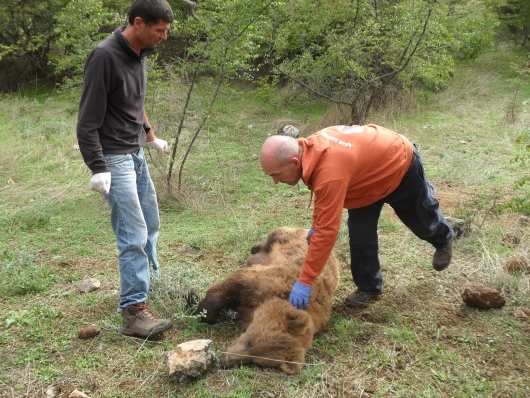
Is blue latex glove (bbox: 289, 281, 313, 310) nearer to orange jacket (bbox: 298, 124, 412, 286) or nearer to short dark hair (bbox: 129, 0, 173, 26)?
orange jacket (bbox: 298, 124, 412, 286)

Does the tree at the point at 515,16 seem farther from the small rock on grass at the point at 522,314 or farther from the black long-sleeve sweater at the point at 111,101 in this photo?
the black long-sleeve sweater at the point at 111,101

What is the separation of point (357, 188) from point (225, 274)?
5.97ft

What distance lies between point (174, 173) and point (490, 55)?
14236 mm

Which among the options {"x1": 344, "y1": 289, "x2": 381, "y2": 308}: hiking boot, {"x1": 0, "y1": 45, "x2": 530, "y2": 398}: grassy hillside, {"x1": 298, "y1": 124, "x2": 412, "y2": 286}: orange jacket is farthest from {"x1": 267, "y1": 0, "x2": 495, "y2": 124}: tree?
{"x1": 344, "y1": 289, "x2": 381, "y2": 308}: hiking boot

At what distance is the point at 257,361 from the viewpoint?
11.7 ft

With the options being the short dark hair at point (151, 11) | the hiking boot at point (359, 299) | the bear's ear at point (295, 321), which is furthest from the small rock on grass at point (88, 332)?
the short dark hair at point (151, 11)

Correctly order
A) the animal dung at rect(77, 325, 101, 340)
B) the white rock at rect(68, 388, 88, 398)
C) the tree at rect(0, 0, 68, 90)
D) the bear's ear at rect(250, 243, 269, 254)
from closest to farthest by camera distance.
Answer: the white rock at rect(68, 388, 88, 398), the animal dung at rect(77, 325, 101, 340), the bear's ear at rect(250, 243, 269, 254), the tree at rect(0, 0, 68, 90)

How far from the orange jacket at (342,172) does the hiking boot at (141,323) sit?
3.80 ft

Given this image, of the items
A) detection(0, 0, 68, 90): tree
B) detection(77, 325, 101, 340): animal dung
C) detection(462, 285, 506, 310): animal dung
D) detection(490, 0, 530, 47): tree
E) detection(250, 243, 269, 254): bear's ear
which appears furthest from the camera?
detection(490, 0, 530, 47): tree

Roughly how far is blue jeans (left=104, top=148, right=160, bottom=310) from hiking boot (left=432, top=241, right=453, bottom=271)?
8.86ft

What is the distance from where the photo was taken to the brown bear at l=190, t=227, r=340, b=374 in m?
3.58

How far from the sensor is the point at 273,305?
3.84 metres

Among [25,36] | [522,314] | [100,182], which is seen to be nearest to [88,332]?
[100,182]

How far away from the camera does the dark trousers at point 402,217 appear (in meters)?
4.25
